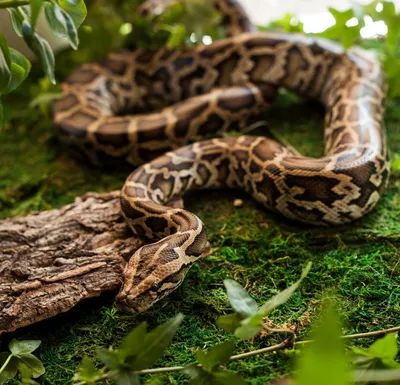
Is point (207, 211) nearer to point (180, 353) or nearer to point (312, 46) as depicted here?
point (180, 353)

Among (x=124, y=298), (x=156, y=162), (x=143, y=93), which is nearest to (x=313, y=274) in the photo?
(x=124, y=298)

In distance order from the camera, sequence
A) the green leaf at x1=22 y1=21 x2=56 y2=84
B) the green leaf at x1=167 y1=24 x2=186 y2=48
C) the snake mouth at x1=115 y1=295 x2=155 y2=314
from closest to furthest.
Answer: the green leaf at x1=22 y1=21 x2=56 y2=84 → the snake mouth at x1=115 y1=295 x2=155 y2=314 → the green leaf at x1=167 y1=24 x2=186 y2=48

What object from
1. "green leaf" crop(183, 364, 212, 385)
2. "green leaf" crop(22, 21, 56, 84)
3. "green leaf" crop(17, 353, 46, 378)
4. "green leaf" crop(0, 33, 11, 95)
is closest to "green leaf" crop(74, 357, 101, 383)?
"green leaf" crop(183, 364, 212, 385)

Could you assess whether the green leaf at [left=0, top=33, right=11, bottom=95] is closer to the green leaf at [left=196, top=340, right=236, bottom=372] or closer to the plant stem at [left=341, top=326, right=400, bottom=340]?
the green leaf at [left=196, top=340, right=236, bottom=372]

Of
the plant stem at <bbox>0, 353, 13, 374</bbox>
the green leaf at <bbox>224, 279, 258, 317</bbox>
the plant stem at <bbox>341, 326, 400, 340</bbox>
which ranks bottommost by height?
the plant stem at <bbox>341, 326, 400, 340</bbox>

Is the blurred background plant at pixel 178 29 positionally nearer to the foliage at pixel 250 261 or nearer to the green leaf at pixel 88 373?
the foliage at pixel 250 261

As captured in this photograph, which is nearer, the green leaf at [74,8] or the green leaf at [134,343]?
the green leaf at [134,343]

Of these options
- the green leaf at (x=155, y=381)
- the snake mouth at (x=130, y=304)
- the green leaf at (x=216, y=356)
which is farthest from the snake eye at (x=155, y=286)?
the green leaf at (x=216, y=356)
